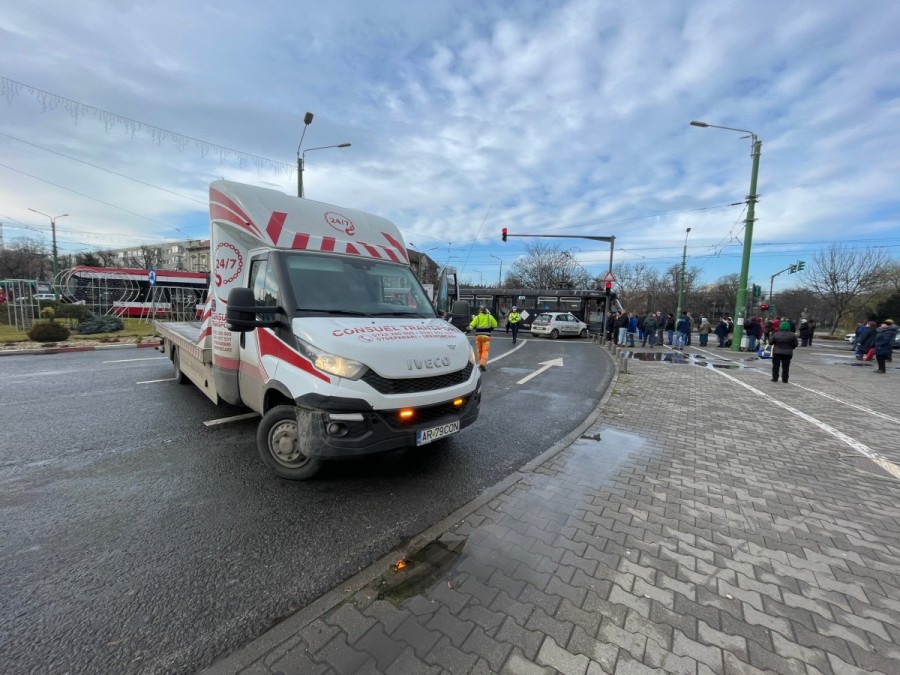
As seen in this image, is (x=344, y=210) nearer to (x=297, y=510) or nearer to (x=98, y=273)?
(x=297, y=510)

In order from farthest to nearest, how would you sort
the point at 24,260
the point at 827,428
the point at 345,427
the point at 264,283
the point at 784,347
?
the point at 24,260
the point at 784,347
the point at 827,428
the point at 264,283
the point at 345,427

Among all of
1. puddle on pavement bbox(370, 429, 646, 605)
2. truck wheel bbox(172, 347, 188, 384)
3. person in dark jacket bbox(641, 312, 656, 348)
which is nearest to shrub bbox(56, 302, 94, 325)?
truck wheel bbox(172, 347, 188, 384)

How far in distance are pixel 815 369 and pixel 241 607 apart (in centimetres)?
1832

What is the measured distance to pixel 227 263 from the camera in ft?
16.2

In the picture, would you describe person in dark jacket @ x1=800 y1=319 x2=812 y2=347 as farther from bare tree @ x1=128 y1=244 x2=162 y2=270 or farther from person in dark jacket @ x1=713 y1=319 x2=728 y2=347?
bare tree @ x1=128 y1=244 x2=162 y2=270

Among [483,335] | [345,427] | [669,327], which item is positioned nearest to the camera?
[345,427]

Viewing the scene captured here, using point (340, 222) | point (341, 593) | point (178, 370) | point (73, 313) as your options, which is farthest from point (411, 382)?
point (73, 313)

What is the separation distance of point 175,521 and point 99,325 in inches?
830

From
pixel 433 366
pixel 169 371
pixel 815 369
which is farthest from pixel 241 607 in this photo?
pixel 815 369

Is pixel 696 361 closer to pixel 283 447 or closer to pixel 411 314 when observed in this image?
pixel 411 314

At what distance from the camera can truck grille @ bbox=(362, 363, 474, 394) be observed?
3.34m

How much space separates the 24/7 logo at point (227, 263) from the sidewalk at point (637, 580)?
386 cm

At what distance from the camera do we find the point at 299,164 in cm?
1447

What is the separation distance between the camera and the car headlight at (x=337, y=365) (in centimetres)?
329
